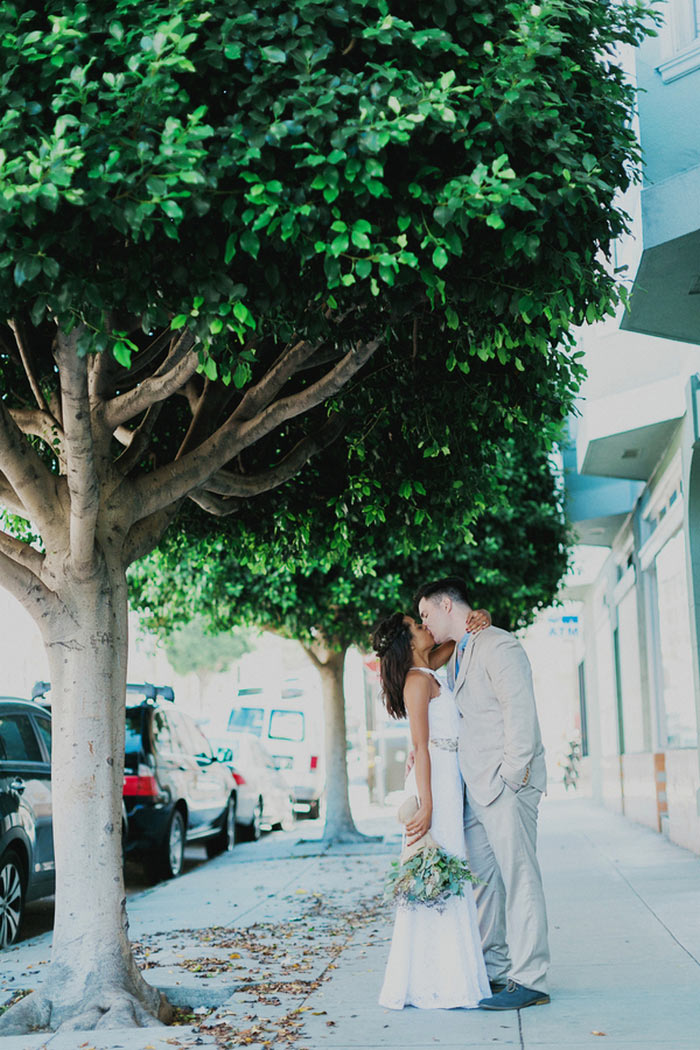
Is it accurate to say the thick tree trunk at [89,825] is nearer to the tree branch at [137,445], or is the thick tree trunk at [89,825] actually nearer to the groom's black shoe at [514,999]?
the tree branch at [137,445]

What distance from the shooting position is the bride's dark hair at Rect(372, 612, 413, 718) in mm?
6090

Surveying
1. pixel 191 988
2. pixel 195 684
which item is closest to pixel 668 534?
pixel 191 988

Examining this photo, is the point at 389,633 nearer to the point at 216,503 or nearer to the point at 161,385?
the point at 161,385

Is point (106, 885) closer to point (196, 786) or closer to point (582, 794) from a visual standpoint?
point (196, 786)

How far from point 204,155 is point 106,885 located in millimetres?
3778

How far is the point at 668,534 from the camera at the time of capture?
1427 cm

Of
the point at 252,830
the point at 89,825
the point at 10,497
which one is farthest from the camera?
the point at 252,830

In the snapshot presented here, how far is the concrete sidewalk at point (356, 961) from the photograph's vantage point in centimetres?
545

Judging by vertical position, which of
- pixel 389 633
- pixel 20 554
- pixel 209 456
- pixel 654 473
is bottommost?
pixel 389 633

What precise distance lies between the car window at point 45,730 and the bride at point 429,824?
4984 mm

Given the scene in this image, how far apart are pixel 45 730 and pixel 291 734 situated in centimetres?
1423

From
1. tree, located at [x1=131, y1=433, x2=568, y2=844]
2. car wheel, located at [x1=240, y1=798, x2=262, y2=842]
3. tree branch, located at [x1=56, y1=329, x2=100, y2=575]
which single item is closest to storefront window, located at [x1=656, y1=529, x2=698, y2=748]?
tree, located at [x1=131, y1=433, x2=568, y2=844]

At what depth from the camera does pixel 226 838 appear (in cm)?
1662

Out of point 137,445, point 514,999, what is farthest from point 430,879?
point 137,445
